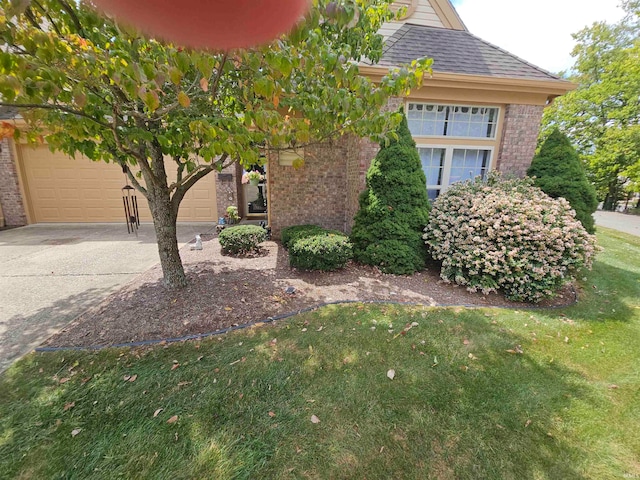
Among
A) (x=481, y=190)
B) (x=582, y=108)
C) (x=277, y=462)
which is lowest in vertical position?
(x=277, y=462)

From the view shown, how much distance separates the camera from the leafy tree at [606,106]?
15359 mm

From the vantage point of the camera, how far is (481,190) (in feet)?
17.6

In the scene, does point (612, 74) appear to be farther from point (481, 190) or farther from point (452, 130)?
point (481, 190)

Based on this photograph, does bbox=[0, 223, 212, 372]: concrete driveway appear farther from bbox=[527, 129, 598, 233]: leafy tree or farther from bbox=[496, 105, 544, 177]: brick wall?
bbox=[527, 129, 598, 233]: leafy tree

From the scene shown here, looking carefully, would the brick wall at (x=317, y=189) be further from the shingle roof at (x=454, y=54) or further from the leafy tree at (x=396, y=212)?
the shingle roof at (x=454, y=54)

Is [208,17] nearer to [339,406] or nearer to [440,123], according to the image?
[339,406]

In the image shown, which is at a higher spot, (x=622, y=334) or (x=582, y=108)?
(x=582, y=108)

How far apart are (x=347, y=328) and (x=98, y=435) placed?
7.75 feet

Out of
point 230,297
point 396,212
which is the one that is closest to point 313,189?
point 396,212

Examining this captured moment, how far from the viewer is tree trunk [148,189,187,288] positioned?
149 inches

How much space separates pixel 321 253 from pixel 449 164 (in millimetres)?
4024

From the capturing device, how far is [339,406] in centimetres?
228

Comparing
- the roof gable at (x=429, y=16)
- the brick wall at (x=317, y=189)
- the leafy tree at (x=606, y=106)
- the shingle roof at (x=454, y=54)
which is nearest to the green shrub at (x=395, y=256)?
the brick wall at (x=317, y=189)

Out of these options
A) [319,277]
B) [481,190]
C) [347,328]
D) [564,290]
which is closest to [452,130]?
[481,190]
